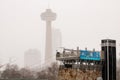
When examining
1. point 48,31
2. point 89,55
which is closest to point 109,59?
point 89,55

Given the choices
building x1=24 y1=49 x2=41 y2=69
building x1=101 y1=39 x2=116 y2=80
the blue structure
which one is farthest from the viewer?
building x1=24 y1=49 x2=41 y2=69

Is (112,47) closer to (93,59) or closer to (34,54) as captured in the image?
(93,59)

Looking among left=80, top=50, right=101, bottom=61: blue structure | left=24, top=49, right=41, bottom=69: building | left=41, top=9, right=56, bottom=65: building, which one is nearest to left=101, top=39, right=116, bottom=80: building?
left=80, top=50, right=101, bottom=61: blue structure

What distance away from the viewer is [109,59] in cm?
2553

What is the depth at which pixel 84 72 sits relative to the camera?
84.1 ft

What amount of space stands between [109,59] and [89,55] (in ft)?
5.91

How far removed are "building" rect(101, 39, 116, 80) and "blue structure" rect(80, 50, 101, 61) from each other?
688mm

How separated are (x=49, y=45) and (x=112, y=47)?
4293 inches

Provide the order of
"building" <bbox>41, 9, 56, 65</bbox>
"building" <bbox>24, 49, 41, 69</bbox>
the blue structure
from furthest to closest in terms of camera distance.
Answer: "building" <bbox>24, 49, 41, 69</bbox> < "building" <bbox>41, 9, 56, 65</bbox> < the blue structure

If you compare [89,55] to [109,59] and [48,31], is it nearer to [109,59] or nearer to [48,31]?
[109,59]

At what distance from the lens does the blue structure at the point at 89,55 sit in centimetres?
2573

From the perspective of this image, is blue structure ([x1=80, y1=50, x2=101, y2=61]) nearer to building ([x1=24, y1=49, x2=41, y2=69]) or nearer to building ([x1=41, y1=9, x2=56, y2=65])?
building ([x1=41, y1=9, x2=56, y2=65])

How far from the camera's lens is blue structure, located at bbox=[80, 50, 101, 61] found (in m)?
25.7

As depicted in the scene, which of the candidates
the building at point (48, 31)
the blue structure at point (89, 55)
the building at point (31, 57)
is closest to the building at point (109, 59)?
the blue structure at point (89, 55)
